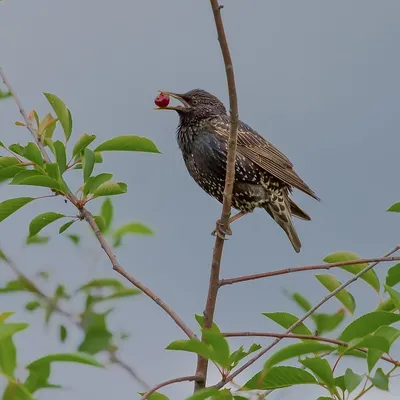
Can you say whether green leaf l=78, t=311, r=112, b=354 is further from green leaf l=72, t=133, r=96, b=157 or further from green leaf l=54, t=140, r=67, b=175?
green leaf l=72, t=133, r=96, b=157

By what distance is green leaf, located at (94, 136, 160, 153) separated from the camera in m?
3.53

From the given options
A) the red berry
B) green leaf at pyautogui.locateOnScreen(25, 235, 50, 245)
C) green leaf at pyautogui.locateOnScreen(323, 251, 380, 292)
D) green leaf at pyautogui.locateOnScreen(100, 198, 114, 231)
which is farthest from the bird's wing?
green leaf at pyautogui.locateOnScreen(25, 235, 50, 245)

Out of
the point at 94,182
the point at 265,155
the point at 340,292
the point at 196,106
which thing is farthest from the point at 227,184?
the point at 196,106

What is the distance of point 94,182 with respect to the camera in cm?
351

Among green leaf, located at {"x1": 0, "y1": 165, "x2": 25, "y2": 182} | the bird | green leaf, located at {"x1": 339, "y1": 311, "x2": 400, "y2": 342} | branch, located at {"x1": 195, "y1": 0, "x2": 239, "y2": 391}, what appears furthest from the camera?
the bird

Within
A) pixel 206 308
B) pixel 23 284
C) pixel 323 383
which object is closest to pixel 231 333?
pixel 206 308

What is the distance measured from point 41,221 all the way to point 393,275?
60.2 inches

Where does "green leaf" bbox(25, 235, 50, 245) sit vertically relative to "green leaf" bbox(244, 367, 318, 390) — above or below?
above

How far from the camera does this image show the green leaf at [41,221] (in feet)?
11.2

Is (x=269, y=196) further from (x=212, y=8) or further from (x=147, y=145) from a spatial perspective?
(x=212, y=8)

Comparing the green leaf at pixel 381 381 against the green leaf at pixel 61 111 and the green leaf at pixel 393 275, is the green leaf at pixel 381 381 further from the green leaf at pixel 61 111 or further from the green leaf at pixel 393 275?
the green leaf at pixel 61 111

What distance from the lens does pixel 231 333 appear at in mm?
3064

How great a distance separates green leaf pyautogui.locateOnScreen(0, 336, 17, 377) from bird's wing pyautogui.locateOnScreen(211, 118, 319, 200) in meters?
4.64

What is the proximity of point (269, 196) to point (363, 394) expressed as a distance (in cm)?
435
